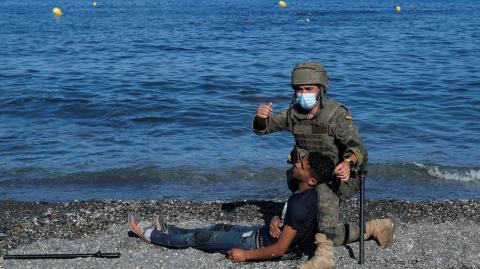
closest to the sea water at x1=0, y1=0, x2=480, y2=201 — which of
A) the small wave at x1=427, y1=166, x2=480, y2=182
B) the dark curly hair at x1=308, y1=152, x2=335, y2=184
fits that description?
the small wave at x1=427, y1=166, x2=480, y2=182

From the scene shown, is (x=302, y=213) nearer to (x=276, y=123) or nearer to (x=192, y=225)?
(x=276, y=123)

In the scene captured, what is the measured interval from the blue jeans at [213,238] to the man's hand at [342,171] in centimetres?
133

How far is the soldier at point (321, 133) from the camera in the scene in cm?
771

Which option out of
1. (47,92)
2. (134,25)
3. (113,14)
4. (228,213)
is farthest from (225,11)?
(228,213)

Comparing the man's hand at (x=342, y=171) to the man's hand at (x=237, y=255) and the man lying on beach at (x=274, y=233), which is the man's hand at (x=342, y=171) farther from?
the man's hand at (x=237, y=255)

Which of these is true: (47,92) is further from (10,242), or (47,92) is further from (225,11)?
(225,11)

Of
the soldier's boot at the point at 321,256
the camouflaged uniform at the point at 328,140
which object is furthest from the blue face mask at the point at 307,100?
the soldier's boot at the point at 321,256

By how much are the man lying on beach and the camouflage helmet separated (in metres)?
0.73

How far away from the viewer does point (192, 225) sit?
9.58 metres

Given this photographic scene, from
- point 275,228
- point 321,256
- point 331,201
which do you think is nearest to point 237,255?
point 275,228

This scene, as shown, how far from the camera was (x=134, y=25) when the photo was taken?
46.0m

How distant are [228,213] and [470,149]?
7.67 metres

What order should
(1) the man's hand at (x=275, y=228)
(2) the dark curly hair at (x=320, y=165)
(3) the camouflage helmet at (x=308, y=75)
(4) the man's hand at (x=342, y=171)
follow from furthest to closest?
(1) the man's hand at (x=275, y=228) → (3) the camouflage helmet at (x=308, y=75) → (2) the dark curly hair at (x=320, y=165) → (4) the man's hand at (x=342, y=171)

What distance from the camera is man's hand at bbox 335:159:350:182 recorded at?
24.1 ft
